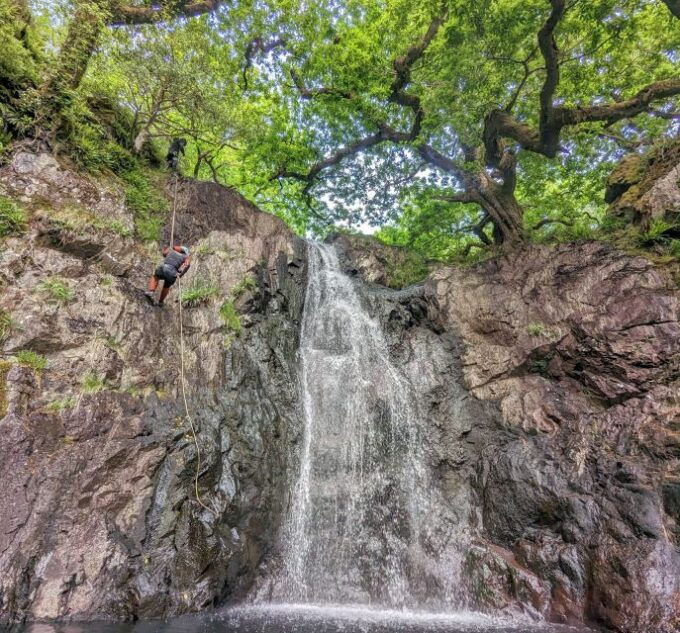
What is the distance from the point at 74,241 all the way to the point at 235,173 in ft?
36.7

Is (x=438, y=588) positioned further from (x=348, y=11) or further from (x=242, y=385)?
(x=348, y=11)

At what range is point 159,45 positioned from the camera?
9844mm

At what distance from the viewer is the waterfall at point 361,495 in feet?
23.3

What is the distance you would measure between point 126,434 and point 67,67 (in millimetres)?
8578

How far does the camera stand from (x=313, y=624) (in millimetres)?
5555

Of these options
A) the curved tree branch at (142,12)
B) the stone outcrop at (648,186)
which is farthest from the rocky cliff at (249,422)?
the curved tree branch at (142,12)

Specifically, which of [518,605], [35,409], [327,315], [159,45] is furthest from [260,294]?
[518,605]

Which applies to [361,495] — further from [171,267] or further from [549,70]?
[549,70]

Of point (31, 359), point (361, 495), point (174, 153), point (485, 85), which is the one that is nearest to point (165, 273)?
point (31, 359)

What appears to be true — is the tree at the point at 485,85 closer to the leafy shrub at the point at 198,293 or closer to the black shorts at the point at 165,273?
the leafy shrub at the point at 198,293

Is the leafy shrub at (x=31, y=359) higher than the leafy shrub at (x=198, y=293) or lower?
lower

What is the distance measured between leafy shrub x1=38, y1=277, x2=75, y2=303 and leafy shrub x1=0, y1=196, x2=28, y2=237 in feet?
3.95

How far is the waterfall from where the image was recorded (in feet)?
23.3

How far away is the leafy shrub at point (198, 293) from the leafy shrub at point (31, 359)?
290 cm
